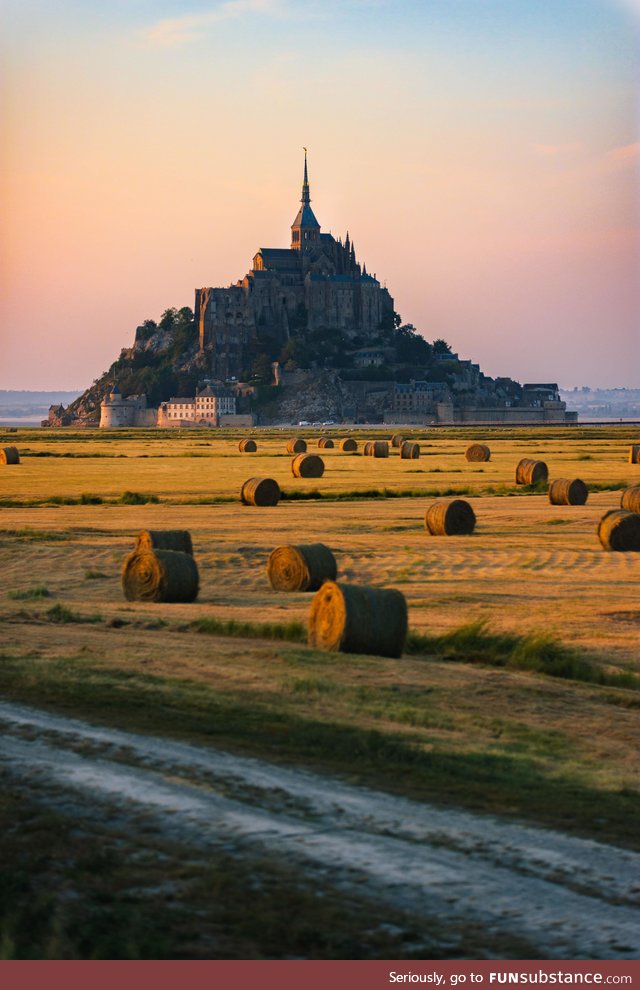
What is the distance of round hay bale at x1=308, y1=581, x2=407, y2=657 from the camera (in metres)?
12.2

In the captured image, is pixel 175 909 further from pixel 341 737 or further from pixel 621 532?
pixel 621 532

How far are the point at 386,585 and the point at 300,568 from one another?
1.79 m

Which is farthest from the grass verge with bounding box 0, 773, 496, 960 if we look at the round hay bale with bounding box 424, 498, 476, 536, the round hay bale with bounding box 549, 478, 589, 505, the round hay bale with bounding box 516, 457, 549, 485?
the round hay bale with bounding box 516, 457, 549, 485

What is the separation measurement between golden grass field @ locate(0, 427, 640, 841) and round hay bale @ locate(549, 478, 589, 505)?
0.70 m

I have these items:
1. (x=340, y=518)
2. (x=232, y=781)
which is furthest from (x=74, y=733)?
(x=340, y=518)

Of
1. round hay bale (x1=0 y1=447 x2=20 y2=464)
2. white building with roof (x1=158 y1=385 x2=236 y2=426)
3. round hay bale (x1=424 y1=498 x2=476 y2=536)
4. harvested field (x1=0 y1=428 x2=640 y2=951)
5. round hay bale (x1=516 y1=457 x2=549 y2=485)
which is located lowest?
harvested field (x1=0 y1=428 x2=640 y2=951)

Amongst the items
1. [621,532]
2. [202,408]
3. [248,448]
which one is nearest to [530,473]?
[621,532]

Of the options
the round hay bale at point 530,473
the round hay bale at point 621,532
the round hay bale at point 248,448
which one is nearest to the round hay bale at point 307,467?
the round hay bale at point 530,473

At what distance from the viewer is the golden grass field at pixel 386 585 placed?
34.0 ft

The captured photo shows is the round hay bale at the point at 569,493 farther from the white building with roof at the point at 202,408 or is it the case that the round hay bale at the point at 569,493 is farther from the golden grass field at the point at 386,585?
the white building with roof at the point at 202,408

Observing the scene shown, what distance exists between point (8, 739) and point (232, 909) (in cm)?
347

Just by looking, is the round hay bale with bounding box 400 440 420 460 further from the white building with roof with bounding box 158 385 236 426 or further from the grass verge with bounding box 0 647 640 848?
the white building with roof with bounding box 158 385 236 426

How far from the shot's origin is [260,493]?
109ft

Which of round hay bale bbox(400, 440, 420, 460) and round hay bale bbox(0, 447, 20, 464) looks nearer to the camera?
round hay bale bbox(0, 447, 20, 464)
